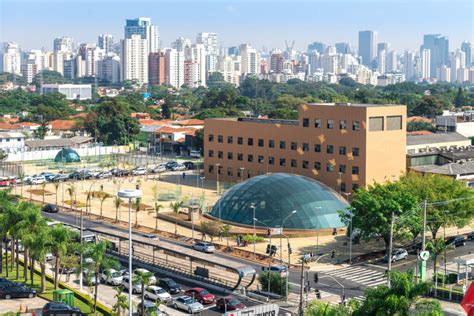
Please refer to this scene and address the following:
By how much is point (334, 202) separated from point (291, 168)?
1302cm

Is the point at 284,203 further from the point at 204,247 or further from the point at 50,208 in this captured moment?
the point at 50,208

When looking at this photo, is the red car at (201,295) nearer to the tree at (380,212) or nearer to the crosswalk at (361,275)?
the crosswalk at (361,275)

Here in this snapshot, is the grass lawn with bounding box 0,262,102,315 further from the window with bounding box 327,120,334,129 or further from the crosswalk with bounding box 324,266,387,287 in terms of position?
the window with bounding box 327,120,334,129

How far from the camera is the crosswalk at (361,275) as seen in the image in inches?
1342

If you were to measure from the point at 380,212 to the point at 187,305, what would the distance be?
495 inches

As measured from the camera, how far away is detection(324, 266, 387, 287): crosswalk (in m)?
34.1

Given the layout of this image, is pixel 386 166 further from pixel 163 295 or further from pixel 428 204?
pixel 163 295

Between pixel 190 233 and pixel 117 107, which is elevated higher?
pixel 117 107

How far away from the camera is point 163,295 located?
30391 mm

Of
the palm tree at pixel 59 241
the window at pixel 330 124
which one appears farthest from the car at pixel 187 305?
the window at pixel 330 124

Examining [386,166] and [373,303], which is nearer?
[373,303]

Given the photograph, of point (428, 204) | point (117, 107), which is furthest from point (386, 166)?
point (117, 107)

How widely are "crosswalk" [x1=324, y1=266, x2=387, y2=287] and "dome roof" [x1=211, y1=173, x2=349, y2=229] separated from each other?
25.3 feet

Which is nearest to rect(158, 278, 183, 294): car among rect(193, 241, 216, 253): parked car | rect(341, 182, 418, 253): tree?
rect(193, 241, 216, 253): parked car
